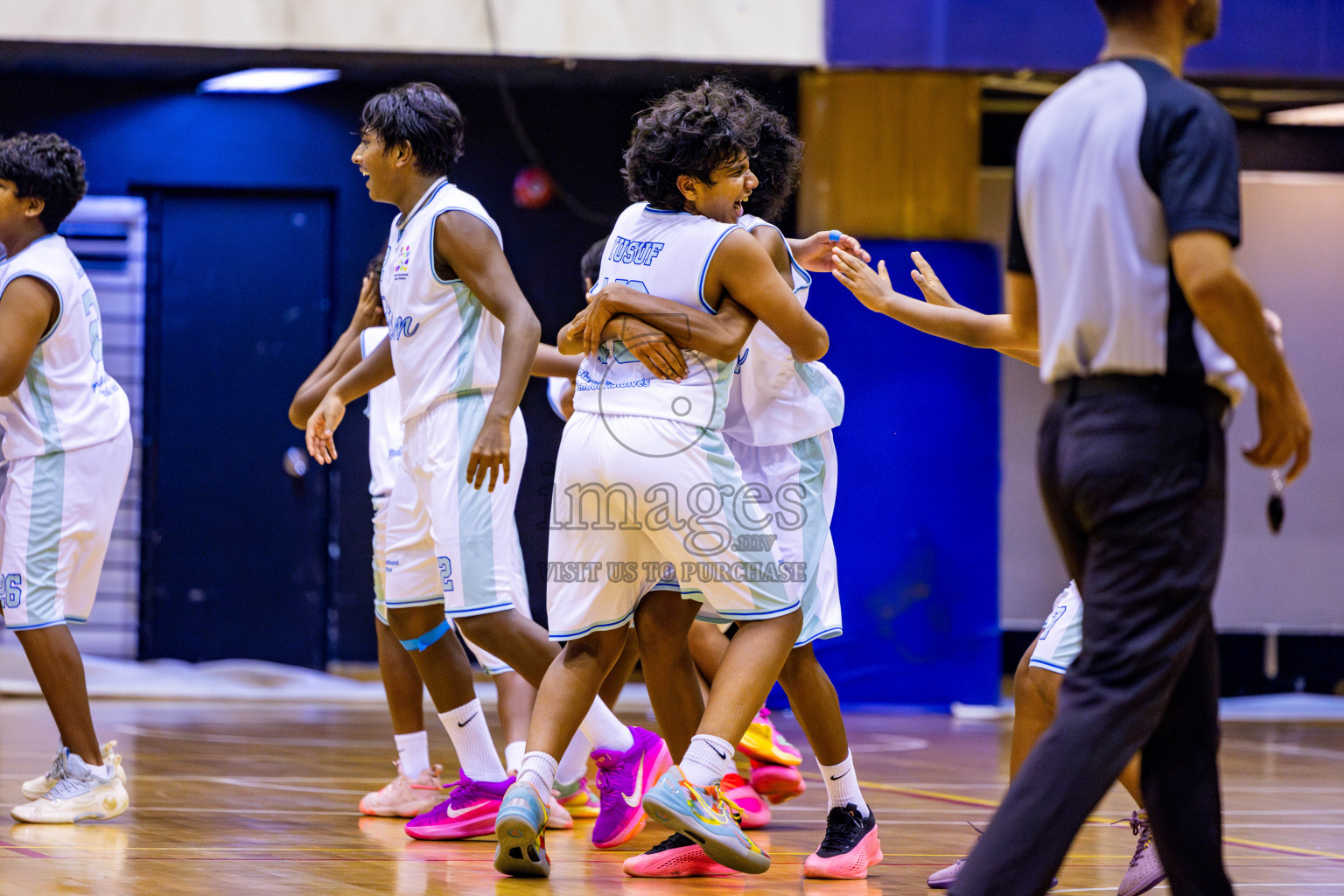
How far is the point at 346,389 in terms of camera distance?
426 centimetres

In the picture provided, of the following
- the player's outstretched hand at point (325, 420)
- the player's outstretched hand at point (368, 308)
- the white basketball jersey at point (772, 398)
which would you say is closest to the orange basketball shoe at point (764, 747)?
the white basketball jersey at point (772, 398)

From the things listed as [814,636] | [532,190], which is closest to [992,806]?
[814,636]

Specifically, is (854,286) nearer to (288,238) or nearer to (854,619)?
(854,619)

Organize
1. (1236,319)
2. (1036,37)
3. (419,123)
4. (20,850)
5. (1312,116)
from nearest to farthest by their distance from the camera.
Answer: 1. (1236,319)
2. (20,850)
3. (419,123)
4. (1036,37)
5. (1312,116)

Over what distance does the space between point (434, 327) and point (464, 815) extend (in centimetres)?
132

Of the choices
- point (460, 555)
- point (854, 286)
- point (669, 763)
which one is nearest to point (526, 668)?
point (460, 555)

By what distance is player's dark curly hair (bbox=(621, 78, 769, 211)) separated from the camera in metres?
3.39

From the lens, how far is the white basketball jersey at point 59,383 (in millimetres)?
4199

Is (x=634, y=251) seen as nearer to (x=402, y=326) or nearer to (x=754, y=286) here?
(x=754, y=286)

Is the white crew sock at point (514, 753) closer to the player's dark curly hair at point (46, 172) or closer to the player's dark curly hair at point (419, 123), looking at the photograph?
the player's dark curly hair at point (419, 123)

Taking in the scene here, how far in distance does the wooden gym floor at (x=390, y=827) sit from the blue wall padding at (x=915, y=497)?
99cm

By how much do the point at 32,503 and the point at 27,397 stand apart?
0.31 metres

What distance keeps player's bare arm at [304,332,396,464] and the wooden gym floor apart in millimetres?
1115

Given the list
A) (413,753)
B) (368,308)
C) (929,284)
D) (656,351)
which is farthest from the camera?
(368,308)
